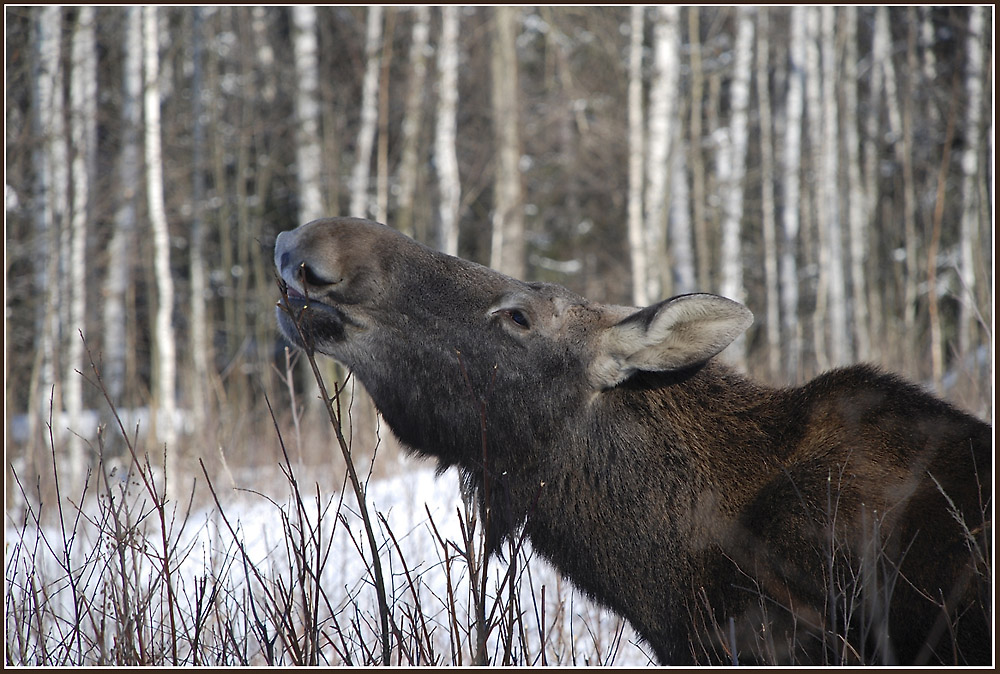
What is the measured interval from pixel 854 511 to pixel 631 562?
28.4 inches

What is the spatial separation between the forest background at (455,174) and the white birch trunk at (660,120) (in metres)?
0.04

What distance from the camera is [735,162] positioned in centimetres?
1466

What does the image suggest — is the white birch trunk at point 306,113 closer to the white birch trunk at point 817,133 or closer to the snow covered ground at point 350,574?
the snow covered ground at point 350,574

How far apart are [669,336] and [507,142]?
9.70 metres

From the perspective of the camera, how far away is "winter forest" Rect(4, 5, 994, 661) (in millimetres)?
8391

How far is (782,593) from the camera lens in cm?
242

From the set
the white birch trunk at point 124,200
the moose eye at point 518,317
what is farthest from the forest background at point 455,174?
the moose eye at point 518,317

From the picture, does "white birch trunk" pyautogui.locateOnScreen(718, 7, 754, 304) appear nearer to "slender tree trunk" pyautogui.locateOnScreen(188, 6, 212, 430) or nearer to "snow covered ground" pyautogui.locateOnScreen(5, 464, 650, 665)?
"snow covered ground" pyautogui.locateOnScreen(5, 464, 650, 665)

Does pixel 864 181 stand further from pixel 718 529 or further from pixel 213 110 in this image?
pixel 718 529

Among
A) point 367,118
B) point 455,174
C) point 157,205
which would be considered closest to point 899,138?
point 455,174

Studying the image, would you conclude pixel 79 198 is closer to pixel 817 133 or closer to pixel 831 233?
pixel 831 233

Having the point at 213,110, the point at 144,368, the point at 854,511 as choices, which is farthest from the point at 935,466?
the point at 144,368

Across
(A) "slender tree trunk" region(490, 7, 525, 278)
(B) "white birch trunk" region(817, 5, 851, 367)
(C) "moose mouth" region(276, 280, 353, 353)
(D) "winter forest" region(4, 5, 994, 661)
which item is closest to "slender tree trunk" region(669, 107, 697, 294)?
(D) "winter forest" region(4, 5, 994, 661)

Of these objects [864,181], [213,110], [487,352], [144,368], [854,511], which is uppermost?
[213,110]
